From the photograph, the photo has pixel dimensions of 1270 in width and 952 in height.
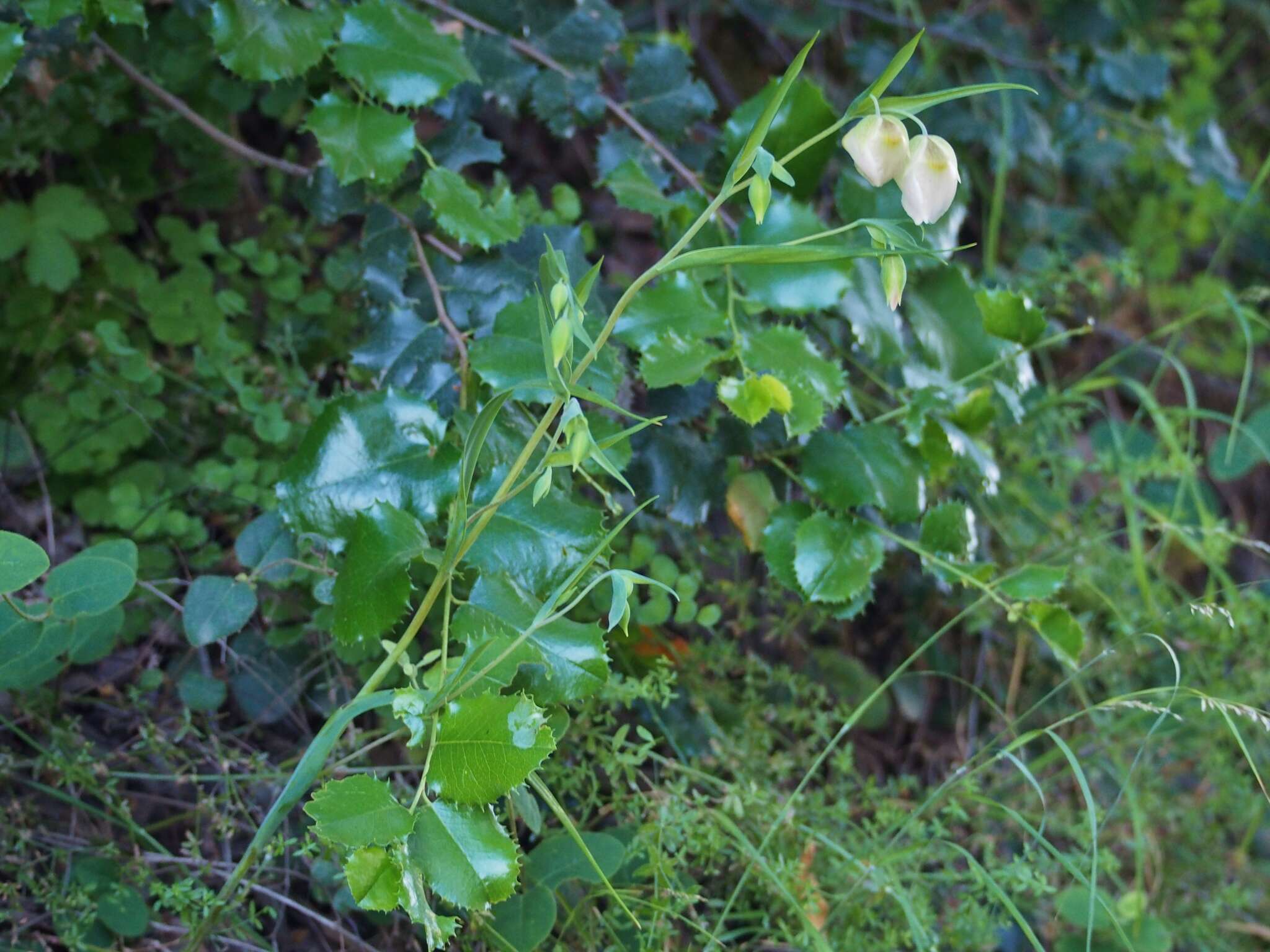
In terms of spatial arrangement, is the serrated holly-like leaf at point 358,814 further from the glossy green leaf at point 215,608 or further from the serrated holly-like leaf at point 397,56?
the serrated holly-like leaf at point 397,56

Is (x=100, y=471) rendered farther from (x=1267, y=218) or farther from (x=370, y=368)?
(x=1267, y=218)

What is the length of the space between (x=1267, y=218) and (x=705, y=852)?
7.17ft

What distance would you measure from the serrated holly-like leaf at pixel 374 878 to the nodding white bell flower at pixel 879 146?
0.62 m

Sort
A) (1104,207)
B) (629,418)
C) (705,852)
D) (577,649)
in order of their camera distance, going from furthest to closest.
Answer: (1104,207), (629,418), (705,852), (577,649)

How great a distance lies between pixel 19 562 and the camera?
884 mm

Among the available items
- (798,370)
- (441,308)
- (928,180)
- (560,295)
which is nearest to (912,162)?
(928,180)

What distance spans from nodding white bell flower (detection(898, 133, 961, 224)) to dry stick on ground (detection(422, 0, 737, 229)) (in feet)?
1.84

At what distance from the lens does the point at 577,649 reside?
2.95ft

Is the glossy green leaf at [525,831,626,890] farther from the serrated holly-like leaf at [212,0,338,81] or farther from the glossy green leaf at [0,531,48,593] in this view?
the serrated holly-like leaf at [212,0,338,81]

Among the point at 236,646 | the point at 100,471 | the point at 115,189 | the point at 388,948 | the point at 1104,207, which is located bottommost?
the point at 1104,207

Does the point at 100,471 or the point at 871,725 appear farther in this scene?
the point at 871,725

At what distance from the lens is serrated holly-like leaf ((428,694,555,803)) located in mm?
783

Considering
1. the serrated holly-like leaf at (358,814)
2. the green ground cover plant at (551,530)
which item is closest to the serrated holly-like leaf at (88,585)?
the green ground cover plant at (551,530)

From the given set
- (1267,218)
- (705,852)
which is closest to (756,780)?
(705,852)
